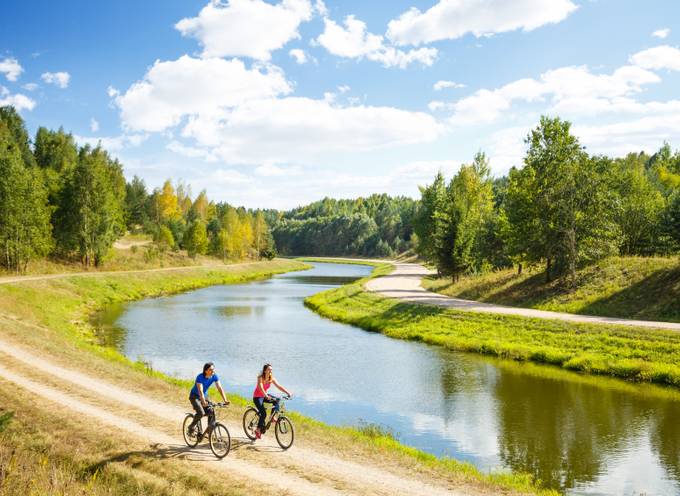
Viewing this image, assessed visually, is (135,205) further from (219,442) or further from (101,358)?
(219,442)

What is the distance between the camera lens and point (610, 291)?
131 feet

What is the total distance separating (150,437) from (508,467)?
11.0 m

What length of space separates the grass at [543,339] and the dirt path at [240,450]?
1912 cm

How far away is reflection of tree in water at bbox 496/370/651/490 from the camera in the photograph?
16531 mm

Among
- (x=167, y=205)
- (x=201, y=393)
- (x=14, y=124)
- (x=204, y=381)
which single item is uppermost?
(x=14, y=124)

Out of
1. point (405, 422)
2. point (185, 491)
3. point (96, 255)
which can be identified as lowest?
point (405, 422)

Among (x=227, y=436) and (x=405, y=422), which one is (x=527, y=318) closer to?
(x=405, y=422)

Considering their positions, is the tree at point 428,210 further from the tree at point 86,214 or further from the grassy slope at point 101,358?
the tree at point 86,214

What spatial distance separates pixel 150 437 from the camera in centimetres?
1582

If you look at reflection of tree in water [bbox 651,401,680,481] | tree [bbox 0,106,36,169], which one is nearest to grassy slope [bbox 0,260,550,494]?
reflection of tree in water [bbox 651,401,680,481]

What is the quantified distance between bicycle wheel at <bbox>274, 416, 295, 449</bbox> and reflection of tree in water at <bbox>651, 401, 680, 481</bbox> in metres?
11.4

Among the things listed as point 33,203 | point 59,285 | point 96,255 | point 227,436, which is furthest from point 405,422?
point 96,255

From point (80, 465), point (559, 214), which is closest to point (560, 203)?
point (559, 214)

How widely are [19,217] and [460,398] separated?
187 ft
